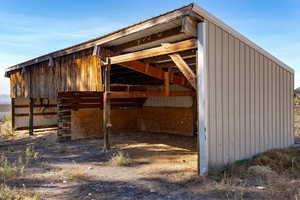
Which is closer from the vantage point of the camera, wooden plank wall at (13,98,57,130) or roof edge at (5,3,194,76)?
roof edge at (5,3,194,76)

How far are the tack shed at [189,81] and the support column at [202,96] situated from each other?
0.06 ft

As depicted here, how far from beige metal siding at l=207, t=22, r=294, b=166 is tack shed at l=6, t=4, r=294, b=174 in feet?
0.06

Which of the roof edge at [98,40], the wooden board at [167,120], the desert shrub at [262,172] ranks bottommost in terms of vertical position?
the desert shrub at [262,172]

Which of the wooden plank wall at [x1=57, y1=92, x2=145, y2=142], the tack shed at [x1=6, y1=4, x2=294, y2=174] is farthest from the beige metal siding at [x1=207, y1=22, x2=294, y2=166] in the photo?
the wooden plank wall at [x1=57, y1=92, x2=145, y2=142]

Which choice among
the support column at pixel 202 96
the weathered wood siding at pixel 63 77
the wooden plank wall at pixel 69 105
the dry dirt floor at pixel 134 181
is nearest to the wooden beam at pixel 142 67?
the weathered wood siding at pixel 63 77

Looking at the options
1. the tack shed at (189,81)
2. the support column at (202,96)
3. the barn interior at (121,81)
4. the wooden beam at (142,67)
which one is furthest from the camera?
the wooden beam at (142,67)

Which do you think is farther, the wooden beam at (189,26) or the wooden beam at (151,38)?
the wooden beam at (151,38)

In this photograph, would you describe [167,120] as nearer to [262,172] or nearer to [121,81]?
[121,81]

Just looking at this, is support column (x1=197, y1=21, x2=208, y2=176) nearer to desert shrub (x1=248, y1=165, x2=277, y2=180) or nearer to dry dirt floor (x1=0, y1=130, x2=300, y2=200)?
dry dirt floor (x1=0, y1=130, x2=300, y2=200)

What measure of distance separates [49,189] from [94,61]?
3.95 meters

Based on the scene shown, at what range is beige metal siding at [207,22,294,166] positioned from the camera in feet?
14.3

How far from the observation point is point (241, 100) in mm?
Result: 5105

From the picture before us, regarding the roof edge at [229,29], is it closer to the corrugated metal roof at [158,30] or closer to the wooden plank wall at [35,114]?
the corrugated metal roof at [158,30]

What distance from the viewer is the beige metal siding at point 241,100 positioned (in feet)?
14.3
